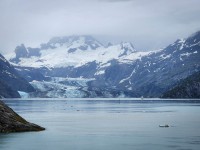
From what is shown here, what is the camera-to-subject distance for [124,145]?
85.7 meters

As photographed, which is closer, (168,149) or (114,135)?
(168,149)

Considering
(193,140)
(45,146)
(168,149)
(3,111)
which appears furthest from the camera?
(3,111)

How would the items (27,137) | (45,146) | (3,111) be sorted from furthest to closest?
(3,111) → (27,137) → (45,146)

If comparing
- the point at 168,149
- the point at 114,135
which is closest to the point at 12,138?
the point at 114,135

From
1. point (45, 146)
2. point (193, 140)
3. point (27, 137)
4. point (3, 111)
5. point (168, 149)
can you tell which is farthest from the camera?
point (3, 111)

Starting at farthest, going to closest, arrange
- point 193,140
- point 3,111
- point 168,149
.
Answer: point 3,111, point 193,140, point 168,149

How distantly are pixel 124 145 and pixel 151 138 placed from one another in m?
11.8

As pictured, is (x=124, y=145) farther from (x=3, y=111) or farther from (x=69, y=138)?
(x=3, y=111)

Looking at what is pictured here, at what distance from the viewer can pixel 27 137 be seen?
9712 centimetres

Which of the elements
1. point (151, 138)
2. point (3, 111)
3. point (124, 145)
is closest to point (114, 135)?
point (151, 138)

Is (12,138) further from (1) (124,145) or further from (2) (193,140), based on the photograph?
(2) (193,140)

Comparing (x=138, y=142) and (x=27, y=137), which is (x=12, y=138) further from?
(x=138, y=142)

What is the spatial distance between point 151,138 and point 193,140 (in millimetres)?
8810

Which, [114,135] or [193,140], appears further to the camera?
[114,135]
